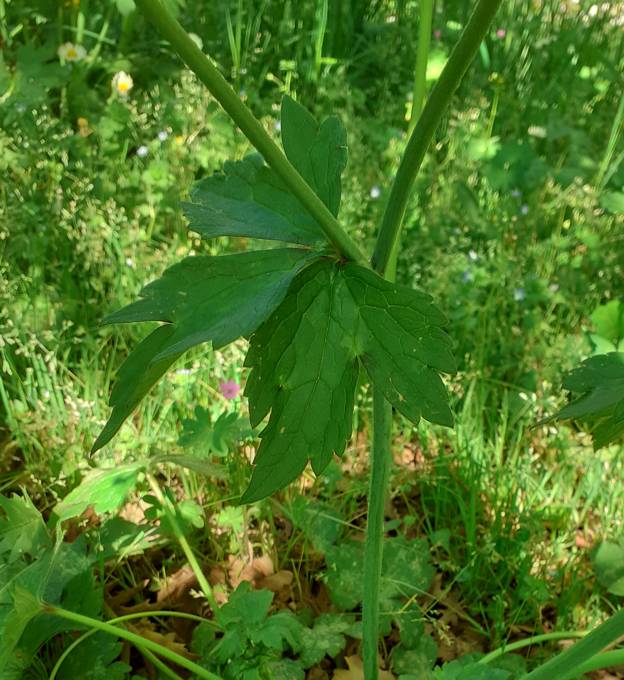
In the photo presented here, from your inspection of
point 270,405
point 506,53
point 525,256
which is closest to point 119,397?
point 270,405

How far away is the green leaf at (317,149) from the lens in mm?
1027

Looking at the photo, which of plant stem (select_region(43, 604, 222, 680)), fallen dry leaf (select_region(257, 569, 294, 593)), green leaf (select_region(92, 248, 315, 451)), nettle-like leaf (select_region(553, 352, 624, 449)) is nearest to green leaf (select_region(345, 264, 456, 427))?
green leaf (select_region(92, 248, 315, 451))

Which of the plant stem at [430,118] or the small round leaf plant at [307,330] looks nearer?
the plant stem at [430,118]

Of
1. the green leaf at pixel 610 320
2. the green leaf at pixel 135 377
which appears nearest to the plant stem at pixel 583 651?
the green leaf at pixel 135 377

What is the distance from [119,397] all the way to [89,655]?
600 millimetres

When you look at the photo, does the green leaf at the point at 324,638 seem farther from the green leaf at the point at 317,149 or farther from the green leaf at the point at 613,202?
the green leaf at the point at 613,202

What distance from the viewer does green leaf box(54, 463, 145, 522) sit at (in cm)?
138

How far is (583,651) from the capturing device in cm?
92

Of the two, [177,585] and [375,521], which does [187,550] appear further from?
[375,521]

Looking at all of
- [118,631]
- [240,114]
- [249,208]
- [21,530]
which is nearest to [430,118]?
[240,114]

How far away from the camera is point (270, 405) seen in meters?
0.93

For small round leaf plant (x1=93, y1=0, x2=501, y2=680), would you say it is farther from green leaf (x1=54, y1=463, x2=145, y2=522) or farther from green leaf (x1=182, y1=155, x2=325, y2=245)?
green leaf (x1=54, y1=463, x2=145, y2=522)

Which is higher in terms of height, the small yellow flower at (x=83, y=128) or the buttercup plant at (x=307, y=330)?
the small yellow flower at (x=83, y=128)

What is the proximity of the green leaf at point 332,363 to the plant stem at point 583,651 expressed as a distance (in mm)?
301
